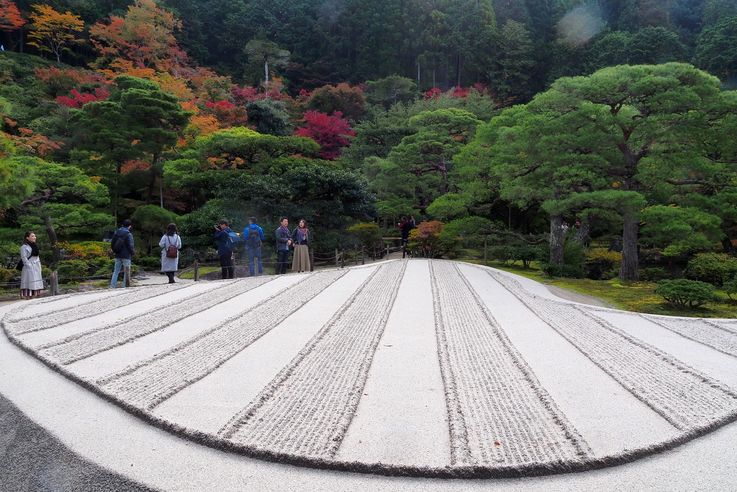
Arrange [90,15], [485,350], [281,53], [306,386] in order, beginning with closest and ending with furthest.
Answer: [306,386]
[485,350]
[90,15]
[281,53]

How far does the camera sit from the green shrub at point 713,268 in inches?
371

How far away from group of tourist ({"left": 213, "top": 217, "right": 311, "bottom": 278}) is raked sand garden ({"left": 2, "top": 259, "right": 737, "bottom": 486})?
2.75m

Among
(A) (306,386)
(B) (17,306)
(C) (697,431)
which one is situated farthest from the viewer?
(B) (17,306)

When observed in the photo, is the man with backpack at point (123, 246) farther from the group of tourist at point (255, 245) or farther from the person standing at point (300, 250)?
the person standing at point (300, 250)

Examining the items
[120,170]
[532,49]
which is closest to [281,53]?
[532,49]

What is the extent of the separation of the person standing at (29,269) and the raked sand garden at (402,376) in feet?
6.42

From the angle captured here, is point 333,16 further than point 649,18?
Yes

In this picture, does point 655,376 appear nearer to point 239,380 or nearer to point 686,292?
point 239,380

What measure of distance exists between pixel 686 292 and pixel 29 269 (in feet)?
33.3

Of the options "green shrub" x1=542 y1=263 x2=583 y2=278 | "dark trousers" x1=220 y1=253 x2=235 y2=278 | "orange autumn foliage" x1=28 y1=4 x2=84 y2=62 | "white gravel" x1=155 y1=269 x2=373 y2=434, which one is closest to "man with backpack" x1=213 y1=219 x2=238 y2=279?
"dark trousers" x1=220 y1=253 x2=235 y2=278

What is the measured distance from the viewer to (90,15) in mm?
29344

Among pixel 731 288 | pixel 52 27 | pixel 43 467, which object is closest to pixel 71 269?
pixel 43 467

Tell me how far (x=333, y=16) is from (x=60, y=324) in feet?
124

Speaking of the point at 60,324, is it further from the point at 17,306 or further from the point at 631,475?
the point at 631,475
